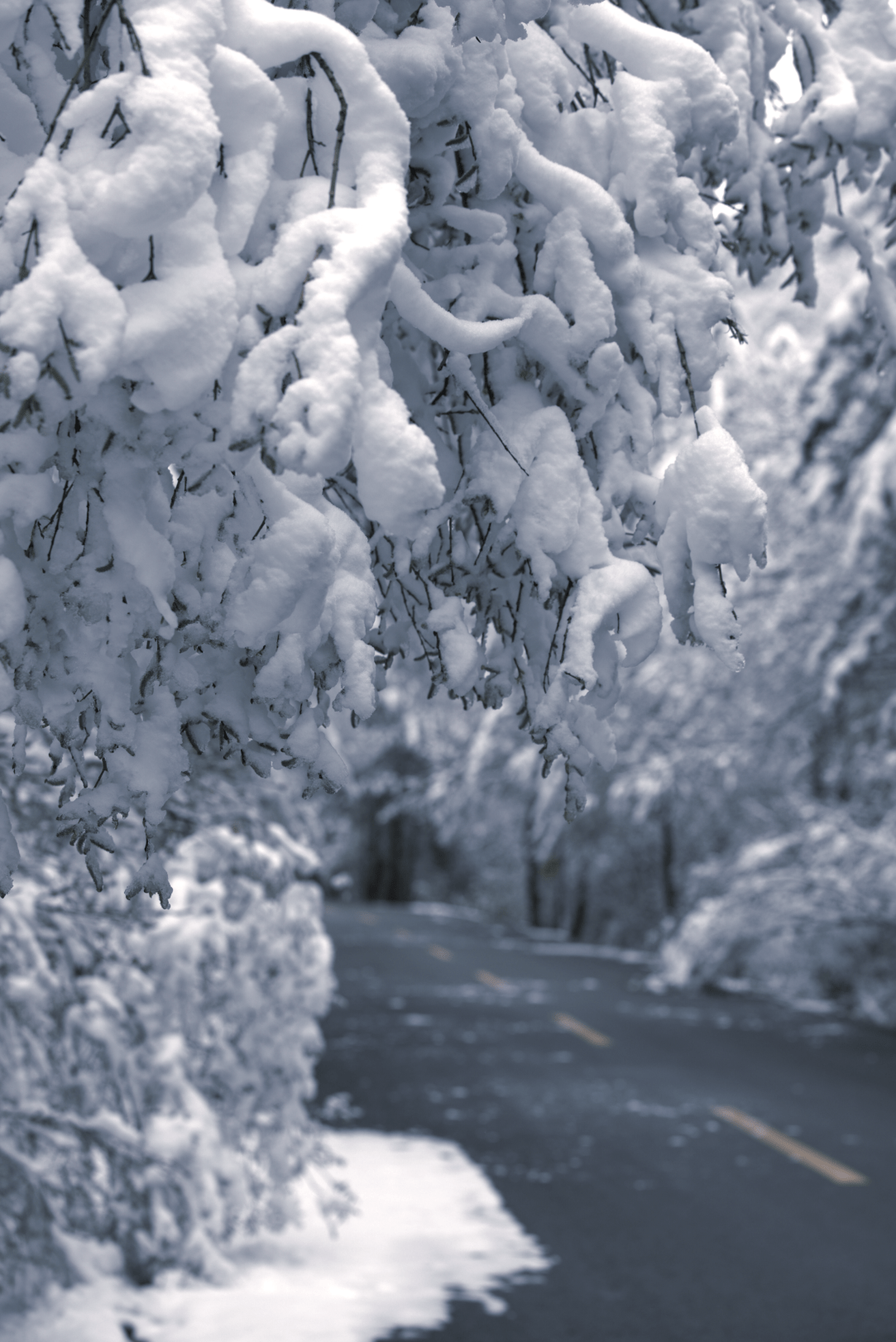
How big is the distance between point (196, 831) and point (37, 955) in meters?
1.08

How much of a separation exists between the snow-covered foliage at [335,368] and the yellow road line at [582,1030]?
1066 centimetres

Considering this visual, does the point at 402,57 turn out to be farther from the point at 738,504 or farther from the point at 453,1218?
the point at 453,1218

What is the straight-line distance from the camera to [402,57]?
1809 mm

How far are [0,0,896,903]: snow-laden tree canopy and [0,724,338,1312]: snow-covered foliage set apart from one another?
7.80 feet

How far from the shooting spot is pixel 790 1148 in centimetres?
855

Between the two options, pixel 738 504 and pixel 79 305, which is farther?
pixel 738 504

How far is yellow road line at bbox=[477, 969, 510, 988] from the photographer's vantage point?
16.5 m

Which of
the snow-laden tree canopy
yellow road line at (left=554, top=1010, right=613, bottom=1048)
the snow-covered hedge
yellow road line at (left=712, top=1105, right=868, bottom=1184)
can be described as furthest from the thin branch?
yellow road line at (left=554, top=1010, right=613, bottom=1048)

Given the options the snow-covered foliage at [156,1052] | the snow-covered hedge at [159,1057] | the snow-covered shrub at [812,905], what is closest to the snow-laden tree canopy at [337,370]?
the snow-covered foliage at [156,1052]

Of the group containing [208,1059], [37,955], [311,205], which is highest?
[311,205]

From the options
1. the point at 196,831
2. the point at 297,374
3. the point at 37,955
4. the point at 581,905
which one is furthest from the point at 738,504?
the point at 581,905

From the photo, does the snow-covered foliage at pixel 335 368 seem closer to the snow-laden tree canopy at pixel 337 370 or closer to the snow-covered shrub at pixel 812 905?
the snow-laden tree canopy at pixel 337 370

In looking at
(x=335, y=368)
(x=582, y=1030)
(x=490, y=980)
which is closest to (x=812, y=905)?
(x=582, y=1030)

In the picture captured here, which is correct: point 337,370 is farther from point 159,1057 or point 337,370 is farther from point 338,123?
point 159,1057
